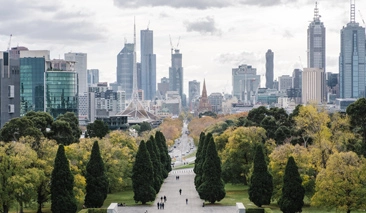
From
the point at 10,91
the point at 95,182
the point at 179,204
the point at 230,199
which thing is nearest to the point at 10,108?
the point at 10,91

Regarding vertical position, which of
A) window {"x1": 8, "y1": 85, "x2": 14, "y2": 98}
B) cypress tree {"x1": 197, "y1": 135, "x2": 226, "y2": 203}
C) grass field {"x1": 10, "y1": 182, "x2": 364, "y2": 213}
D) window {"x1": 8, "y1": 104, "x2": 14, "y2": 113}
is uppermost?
window {"x1": 8, "y1": 85, "x2": 14, "y2": 98}

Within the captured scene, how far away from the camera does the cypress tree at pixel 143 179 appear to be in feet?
275

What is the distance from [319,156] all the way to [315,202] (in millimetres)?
11209

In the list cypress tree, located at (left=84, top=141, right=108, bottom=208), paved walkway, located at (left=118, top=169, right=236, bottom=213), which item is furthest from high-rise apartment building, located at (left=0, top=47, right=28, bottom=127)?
cypress tree, located at (left=84, top=141, right=108, bottom=208)

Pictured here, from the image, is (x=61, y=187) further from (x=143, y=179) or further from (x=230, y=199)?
(x=230, y=199)

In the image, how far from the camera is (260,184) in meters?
79.0

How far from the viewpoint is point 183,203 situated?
86312 mm

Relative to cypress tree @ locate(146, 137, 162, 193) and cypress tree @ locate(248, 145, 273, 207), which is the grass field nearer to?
cypress tree @ locate(248, 145, 273, 207)

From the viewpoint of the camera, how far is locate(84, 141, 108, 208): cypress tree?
257 feet

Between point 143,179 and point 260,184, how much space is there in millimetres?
13677

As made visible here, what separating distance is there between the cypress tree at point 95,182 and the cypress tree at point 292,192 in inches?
756

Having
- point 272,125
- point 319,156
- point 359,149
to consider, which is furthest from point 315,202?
point 272,125

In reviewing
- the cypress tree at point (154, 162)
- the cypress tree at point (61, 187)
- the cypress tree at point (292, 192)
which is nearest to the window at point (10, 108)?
the cypress tree at point (154, 162)

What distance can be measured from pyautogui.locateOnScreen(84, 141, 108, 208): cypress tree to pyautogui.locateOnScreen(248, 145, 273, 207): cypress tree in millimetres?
15798
